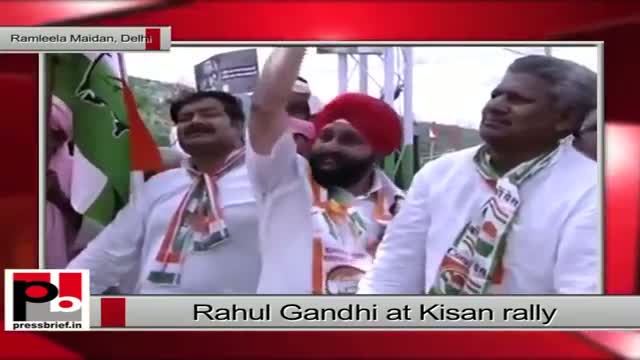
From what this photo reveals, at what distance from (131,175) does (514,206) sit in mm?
780

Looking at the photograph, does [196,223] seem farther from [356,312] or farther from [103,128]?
[356,312]

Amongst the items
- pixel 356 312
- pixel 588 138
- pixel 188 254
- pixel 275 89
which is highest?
pixel 275 89

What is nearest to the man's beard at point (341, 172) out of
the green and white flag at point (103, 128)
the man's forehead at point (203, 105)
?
the man's forehead at point (203, 105)

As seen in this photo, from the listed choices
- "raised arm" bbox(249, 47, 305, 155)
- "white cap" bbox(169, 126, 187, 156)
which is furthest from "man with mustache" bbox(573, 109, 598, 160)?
"white cap" bbox(169, 126, 187, 156)

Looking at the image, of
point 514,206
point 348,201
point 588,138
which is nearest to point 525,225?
point 514,206

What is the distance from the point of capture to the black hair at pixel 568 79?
5.68 ft

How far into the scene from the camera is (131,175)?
1.74 m

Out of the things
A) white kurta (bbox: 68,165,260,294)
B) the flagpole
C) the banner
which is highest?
the flagpole

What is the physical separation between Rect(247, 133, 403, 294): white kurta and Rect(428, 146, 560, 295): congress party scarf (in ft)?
0.53

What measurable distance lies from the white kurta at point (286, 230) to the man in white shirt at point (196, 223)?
0.08ft

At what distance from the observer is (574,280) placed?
5.70ft

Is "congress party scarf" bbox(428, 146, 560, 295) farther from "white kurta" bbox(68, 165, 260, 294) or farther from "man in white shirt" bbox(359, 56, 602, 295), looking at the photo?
"white kurta" bbox(68, 165, 260, 294)

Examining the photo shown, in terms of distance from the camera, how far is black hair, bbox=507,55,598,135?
1731 millimetres

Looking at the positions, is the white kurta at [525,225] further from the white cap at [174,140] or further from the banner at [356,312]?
the white cap at [174,140]
